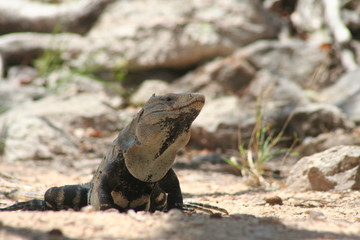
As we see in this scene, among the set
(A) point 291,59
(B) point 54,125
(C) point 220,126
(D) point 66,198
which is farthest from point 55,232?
(A) point 291,59

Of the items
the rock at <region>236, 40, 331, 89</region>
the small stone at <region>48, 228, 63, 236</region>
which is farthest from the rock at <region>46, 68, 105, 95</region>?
the small stone at <region>48, 228, 63, 236</region>

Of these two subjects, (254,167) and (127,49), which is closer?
(254,167)

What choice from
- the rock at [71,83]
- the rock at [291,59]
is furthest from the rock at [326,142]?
the rock at [71,83]

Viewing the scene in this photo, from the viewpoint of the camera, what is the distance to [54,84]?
8.88 metres

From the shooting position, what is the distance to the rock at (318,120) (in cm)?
654

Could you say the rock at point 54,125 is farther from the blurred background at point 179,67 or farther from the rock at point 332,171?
the rock at point 332,171

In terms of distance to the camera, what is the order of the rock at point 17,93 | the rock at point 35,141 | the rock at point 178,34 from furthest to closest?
the rock at point 178,34, the rock at point 17,93, the rock at point 35,141

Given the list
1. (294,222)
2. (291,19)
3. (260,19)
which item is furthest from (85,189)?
(291,19)

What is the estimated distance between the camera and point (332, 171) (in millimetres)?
4043

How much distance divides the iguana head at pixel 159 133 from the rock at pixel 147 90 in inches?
238

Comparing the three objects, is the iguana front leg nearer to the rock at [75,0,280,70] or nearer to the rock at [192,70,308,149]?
the rock at [192,70,308,149]

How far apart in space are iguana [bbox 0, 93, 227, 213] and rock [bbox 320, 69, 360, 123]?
4.76 m

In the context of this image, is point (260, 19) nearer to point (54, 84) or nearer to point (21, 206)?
point (54, 84)

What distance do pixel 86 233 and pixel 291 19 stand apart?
9.00 metres
